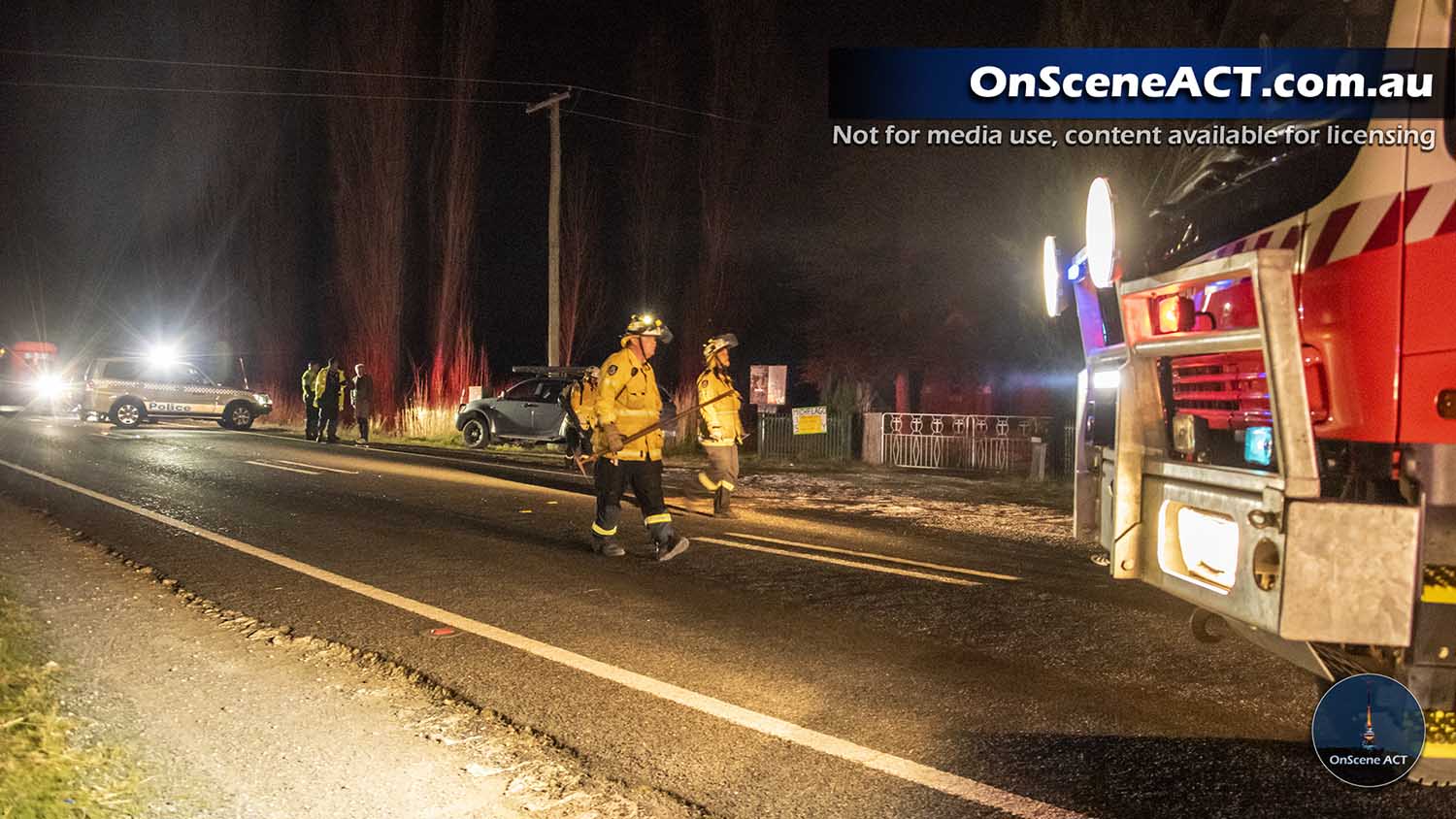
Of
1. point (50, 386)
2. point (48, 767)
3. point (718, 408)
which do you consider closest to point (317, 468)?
point (718, 408)

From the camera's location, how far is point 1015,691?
4758mm

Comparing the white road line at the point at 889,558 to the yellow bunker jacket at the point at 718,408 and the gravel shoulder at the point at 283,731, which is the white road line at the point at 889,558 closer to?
the yellow bunker jacket at the point at 718,408

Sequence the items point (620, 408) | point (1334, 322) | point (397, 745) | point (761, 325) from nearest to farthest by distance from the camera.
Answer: point (1334, 322)
point (397, 745)
point (620, 408)
point (761, 325)

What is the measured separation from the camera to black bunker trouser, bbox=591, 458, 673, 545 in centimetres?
796

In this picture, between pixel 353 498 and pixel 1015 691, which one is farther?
pixel 353 498

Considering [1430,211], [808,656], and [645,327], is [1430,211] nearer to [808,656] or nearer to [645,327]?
[808,656]

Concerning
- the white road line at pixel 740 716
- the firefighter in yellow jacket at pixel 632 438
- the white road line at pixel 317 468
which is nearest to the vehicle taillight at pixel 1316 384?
the white road line at pixel 740 716

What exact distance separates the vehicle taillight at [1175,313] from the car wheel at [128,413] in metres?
27.4

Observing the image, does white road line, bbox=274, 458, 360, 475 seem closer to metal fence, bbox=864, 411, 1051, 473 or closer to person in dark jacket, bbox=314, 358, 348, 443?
person in dark jacket, bbox=314, 358, 348, 443

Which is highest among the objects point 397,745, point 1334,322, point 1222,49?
point 1222,49

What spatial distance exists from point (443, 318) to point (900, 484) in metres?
16.9

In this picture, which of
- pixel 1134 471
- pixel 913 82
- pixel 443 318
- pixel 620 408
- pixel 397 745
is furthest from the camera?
pixel 443 318

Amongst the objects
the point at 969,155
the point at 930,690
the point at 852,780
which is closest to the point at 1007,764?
the point at 852,780

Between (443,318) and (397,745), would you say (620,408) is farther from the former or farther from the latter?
(443,318)
